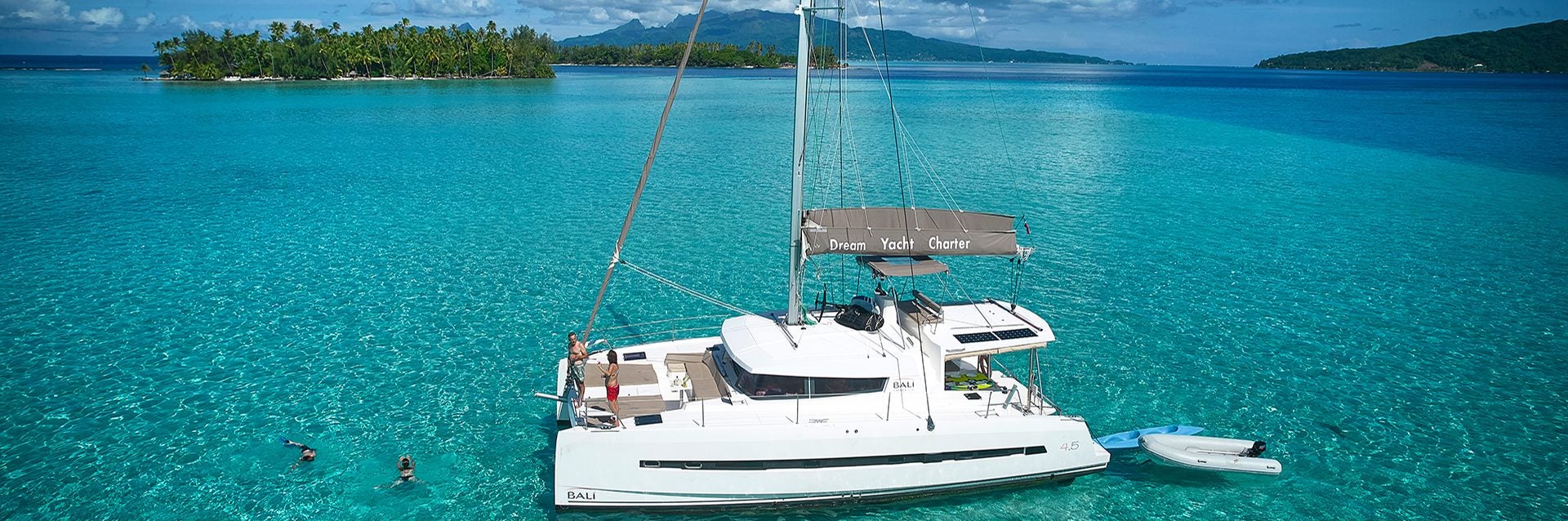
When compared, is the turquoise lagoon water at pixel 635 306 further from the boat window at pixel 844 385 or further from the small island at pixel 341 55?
the small island at pixel 341 55

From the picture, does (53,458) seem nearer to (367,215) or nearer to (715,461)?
(715,461)

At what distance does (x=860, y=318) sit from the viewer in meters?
16.8

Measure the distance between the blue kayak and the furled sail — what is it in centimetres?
411

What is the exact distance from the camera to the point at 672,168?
5006 cm

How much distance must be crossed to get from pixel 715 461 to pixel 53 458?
12.9 m

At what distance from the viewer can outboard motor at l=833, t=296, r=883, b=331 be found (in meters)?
16.7

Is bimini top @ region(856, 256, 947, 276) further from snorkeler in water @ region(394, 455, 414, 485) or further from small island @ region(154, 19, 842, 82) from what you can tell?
small island @ region(154, 19, 842, 82)

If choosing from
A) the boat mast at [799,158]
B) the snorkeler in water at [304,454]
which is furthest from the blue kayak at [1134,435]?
the snorkeler in water at [304,454]

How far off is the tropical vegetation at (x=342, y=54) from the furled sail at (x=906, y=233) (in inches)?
5899

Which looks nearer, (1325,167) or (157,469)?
(157,469)

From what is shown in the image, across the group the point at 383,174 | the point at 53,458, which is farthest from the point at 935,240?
the point at 383,174

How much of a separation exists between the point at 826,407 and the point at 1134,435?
6.63 m

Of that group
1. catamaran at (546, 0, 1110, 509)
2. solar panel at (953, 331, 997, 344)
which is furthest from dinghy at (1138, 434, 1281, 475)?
solar panel at (953, 331, 997, 344)

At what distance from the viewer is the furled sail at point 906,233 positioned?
1664cm
